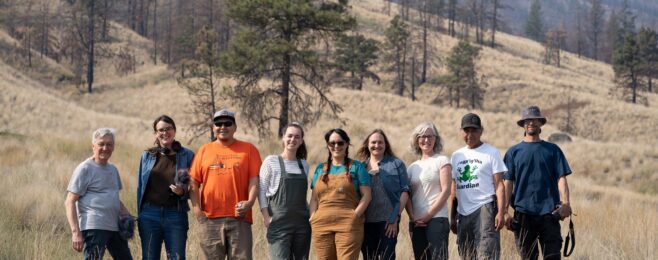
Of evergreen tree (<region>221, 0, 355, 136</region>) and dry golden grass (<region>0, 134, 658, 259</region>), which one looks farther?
evergreen tree (<region>221, 0, 355, 136</region>)

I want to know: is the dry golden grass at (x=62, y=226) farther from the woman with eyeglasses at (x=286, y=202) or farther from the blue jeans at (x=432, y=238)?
the woman with eyeglasses at (x=286, y=202)

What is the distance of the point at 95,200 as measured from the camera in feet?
17.7

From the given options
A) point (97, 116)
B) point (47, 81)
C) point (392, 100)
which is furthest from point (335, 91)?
point (47, 81)

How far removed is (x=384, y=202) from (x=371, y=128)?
28.2 metres

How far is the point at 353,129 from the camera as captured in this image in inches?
1204

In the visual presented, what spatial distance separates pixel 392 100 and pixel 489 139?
510 inches

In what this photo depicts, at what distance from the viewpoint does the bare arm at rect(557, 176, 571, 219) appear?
5.96 metres

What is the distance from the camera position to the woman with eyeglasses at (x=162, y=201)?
5.55 meters

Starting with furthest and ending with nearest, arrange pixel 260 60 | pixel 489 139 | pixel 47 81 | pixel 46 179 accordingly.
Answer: pixel 47 81 < pixel 489 139 < pixel 260 60 < pixel 46 179

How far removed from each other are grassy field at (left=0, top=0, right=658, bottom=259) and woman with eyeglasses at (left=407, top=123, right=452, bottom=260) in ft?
4.09

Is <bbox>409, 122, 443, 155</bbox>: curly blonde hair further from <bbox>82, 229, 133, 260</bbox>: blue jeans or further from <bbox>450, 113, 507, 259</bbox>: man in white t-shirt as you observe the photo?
<bbox>82, 229, 133, 260</bbox>: blue jeans

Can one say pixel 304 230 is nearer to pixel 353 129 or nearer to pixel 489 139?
pixel 353 129

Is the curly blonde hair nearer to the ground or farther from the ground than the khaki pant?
farther from the ground

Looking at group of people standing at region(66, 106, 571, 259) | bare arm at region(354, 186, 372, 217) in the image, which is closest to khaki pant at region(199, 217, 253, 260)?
group of people standing at region(66, 106, 571, 259)
